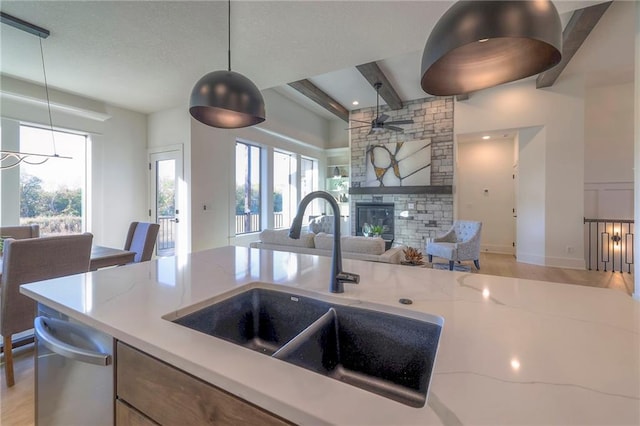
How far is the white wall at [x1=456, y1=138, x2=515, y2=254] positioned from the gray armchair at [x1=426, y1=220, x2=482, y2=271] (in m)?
1.62

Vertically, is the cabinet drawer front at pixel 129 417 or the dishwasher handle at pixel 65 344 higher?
the dishwasher handle at pixel 65 344

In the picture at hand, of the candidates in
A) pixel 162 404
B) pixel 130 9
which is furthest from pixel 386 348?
pixel 130 9

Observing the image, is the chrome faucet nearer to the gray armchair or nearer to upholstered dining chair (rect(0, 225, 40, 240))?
upholstered dining chair (rect(0, 225, 40, 240))

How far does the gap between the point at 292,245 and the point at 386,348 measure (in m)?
2.53

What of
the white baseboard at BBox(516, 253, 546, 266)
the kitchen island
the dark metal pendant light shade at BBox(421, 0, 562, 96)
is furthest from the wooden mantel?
the dark metal pendant light shade at BBox(421, 0, 562, 96)

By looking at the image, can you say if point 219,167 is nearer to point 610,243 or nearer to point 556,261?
point 556,261

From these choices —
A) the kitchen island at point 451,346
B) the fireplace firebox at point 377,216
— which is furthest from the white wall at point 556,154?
the kitchen island at point 451,346

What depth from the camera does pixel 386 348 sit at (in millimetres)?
906

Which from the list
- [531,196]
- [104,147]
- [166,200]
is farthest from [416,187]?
[104,147]

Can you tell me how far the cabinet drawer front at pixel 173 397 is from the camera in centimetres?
56

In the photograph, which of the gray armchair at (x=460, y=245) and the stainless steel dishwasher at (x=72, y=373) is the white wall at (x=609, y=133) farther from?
the stainless steel dishwasher at (x=72, y=373)

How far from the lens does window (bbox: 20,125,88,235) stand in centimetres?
350

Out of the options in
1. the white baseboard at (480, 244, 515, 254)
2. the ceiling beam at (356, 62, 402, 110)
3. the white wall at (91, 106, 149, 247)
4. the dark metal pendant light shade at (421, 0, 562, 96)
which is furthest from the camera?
the white baseboard at (480, 244, 515, 254)

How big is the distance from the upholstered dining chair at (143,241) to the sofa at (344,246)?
1219 mm
